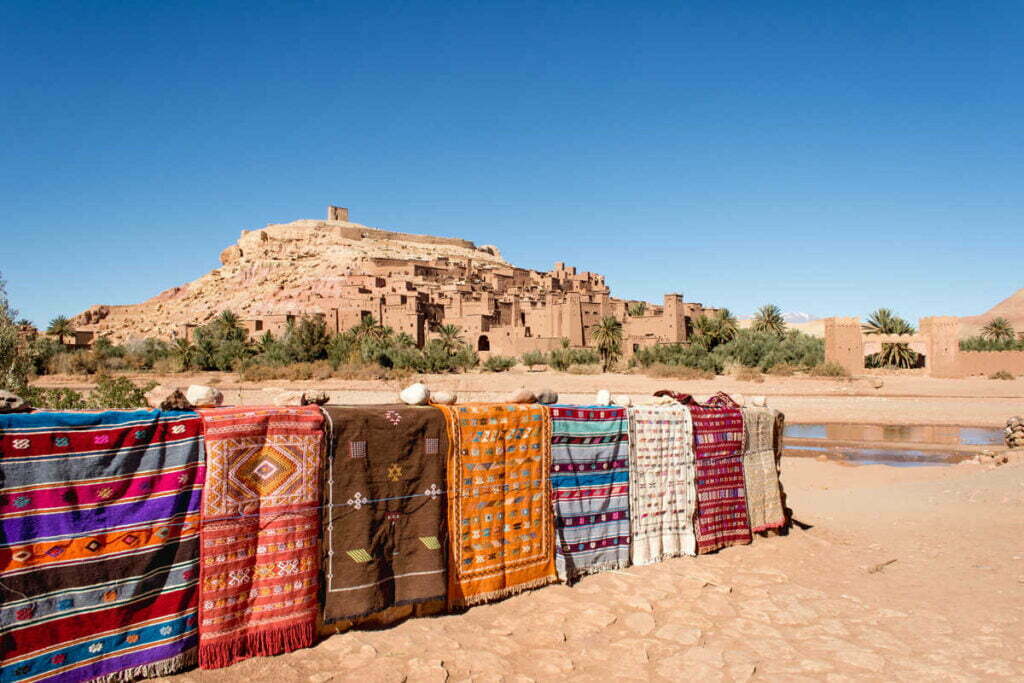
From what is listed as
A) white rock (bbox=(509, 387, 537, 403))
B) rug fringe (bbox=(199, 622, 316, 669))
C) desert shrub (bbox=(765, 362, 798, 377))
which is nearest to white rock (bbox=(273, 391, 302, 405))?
rug fringe (bbox=(199, 622, 316, 669))

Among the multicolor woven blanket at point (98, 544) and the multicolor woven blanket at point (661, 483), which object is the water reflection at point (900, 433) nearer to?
the multicolor woven blanket at point (661, 483)

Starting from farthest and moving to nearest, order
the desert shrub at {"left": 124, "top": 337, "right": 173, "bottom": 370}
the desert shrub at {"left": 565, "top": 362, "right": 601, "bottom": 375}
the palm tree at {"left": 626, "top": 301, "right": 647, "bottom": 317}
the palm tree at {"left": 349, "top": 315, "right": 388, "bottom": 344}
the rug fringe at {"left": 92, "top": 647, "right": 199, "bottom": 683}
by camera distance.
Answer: the palm tree at {"left": 626, "top": 301, "right": 647, "bottom": 317} < the palm tree at {"left": 349, "top": 315, "right": 388, "bottom": 344} < the desert shrub at {"left": 124, "top": 337, "right": 173, "bottom": 370} < the desert shrub at {"left": 565, "top": 362, "right": 601, "bottom": 375} < the rug fringe at {"left": 92, "top": 647, "right": 199, "bottom": 683}

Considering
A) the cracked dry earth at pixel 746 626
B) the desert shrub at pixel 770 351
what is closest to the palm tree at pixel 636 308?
the desert shrub at pixel 770 351

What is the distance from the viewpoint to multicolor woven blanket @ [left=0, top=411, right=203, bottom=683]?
2604 millimetres

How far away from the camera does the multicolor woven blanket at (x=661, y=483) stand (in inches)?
198

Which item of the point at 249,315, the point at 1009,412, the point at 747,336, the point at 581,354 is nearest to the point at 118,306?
the point at 249,315

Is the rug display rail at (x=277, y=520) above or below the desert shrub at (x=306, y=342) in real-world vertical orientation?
below

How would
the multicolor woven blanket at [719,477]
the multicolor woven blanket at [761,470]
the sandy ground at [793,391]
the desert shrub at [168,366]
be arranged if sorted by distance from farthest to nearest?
the desert shrub at [168,366], the sandy ground at [793,391], the multicolor woven blanket at [761,470], the multicolor woven blanket at [719,477]

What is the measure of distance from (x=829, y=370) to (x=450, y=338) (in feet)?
68.5

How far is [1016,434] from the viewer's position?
1412cm

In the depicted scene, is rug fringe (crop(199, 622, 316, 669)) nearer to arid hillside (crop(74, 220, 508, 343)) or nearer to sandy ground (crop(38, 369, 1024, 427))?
sandy ground (crop(38, 369, 1024, 427))

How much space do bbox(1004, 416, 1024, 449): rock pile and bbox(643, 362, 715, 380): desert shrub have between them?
15455 millimetres

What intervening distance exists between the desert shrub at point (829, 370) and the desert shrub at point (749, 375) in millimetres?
2418

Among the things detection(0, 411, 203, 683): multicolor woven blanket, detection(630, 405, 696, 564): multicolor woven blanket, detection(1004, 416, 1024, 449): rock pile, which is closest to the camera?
detection(0, 411, 203, 683): multicolor woven blanket
